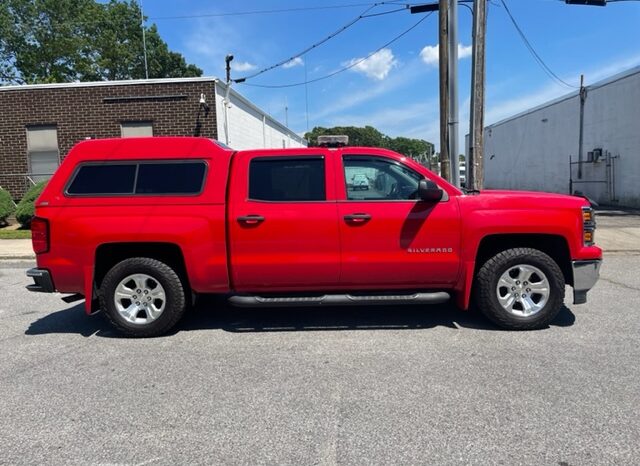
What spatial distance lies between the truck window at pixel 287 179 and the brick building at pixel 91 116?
9.84 meters

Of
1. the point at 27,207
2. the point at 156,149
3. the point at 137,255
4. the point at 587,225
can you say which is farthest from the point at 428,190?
the point at 27,207

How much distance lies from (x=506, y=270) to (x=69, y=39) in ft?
144

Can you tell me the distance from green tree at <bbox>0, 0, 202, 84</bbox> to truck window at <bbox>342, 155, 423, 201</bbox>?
40248 millimetres

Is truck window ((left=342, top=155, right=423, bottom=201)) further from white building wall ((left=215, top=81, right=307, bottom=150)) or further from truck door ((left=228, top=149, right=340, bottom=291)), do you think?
white building wall ((left=215, top=81, right=307, bottom=150))

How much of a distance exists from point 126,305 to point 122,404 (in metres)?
1.69

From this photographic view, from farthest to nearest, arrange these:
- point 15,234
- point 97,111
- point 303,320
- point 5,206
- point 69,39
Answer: point 69,39 < point 97,111 < point 5,206 < point 15,234 < point 303,320

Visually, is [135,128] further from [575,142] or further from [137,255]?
[575,142]

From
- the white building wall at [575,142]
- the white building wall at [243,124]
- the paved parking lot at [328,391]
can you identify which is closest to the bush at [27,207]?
the white building wall at [243,124]

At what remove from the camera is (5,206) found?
47.8 ft

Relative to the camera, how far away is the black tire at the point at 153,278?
16.7 ft

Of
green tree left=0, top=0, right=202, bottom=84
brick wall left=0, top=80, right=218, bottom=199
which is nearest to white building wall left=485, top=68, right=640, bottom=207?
brick wall left=0, top=80, right=218, bottom=199

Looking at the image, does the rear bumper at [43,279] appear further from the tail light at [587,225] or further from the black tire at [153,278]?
the tail light at [587,225]

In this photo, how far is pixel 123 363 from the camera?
4492 mm

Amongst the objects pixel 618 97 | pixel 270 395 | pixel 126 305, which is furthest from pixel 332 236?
pixel 618 97
